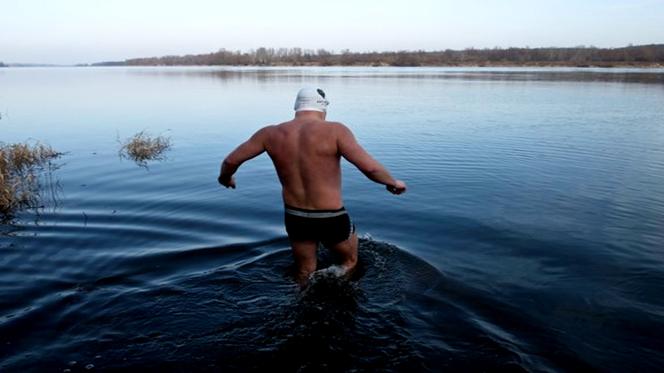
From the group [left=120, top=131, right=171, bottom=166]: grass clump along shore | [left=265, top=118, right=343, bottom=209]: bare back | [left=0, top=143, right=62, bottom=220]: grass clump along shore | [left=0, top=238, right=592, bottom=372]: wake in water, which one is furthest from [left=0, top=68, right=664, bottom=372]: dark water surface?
[left=265, top=118, right=343, bottom=209]: bare back

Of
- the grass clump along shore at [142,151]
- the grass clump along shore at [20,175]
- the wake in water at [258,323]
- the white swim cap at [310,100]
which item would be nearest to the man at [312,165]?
the white swim cap at [310,100]

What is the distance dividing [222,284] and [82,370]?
1.96 m

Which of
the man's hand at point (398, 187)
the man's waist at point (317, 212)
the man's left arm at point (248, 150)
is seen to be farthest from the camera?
the man's waist at point (317, 212)

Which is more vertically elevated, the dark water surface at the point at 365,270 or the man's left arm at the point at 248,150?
the man's left arm at the point at 248,150

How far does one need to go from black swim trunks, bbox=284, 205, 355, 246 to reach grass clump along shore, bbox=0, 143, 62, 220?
6.86 meters

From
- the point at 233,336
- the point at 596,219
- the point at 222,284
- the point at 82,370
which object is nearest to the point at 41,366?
the point at 82,370

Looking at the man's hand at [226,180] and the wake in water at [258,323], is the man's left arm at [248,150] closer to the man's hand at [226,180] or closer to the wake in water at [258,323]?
the man's hand at [226,180]

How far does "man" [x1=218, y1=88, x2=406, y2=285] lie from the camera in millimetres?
4766

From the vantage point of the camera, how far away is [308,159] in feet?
15.9

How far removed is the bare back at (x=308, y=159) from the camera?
4777 millimetres

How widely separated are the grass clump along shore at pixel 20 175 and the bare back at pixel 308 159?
23.0 ft

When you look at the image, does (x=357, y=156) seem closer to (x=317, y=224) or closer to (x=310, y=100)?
(x=310, y=100)

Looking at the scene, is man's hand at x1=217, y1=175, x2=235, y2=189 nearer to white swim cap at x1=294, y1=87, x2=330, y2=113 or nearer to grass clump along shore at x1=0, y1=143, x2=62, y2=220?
white swim cap at x1=294, y1=87, x2=330, y2=113

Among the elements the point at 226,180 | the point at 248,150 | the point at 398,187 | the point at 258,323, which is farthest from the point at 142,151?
the point at 398,187
